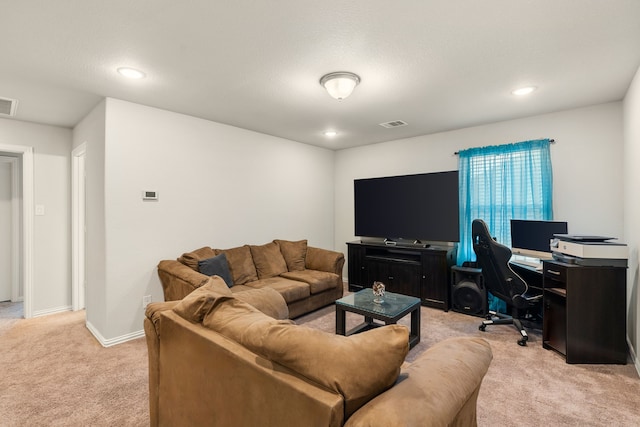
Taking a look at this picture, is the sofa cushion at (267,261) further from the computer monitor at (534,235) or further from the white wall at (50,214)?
the computer monitor at (534,235)

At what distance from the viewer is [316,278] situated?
157 inches

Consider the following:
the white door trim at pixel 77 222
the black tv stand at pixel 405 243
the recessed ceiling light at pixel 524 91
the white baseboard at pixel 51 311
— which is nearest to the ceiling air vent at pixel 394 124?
the recessed ceiling light at pixel 524 91

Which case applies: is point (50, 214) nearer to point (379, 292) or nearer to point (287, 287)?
point (287, 287)

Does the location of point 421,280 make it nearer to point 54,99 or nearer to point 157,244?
point 157,244

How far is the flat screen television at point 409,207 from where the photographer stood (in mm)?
4287

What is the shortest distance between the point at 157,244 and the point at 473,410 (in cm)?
322

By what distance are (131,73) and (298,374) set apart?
2.69m

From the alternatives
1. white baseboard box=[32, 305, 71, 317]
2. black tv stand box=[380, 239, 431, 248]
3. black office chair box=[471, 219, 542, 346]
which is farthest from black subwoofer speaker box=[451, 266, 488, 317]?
white baseboard box=[32, 305, 71, 317]

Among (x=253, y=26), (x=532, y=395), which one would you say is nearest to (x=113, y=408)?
(x=253, y=26)

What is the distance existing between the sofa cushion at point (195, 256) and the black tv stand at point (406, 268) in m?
2.30

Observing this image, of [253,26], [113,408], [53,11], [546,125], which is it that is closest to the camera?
[53,11]

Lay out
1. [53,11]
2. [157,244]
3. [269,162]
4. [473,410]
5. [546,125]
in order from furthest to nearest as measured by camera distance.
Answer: [269,162] → [546,125] → [157,244] → [53,11] → [473,410]

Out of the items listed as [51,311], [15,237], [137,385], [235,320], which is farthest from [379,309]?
[15,237]

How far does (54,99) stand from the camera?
3.12 meters
